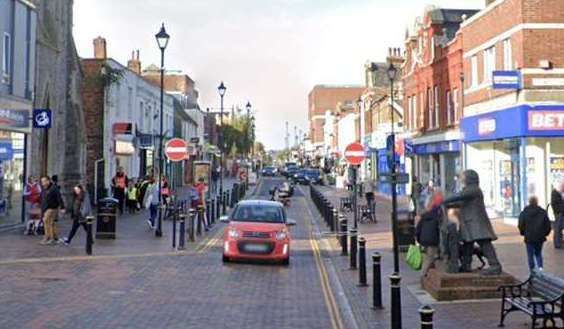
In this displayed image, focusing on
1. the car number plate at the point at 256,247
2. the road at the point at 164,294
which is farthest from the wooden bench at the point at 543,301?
the car number plate at the point at 256,247

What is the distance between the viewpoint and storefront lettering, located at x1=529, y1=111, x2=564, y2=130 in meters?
26.2

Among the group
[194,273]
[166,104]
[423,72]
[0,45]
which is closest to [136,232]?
[0,45]

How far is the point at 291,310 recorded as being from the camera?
39.0 feet

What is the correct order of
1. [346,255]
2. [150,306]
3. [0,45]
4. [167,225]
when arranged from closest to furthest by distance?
[150,306], [346,255], [0,45], [167,225]

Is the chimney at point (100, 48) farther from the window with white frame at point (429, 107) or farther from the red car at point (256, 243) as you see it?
the red car at point (256, 243)

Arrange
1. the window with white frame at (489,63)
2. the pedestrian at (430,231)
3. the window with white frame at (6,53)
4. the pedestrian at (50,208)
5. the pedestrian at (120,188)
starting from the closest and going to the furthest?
the pedestrian at (430,231), the pedestrian at (50,208), the window with white frame at (6,53), the window with white frame at (489,63), the pedestrian at (120,188)

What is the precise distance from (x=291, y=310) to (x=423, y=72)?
33.0m

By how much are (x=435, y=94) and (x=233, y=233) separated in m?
25.4

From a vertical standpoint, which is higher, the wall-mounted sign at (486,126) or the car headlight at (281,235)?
the wall-mounted sign at (486,126)

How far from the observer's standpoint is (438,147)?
39594 mm

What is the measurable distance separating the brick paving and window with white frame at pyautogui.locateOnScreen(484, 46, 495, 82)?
31.2 feet

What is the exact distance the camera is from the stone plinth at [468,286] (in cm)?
1243

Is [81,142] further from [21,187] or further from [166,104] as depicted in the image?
[166,104]

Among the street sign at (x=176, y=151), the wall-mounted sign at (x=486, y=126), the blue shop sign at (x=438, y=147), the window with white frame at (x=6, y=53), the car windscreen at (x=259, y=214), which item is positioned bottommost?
the car windscreen at (x=259, y=214)
